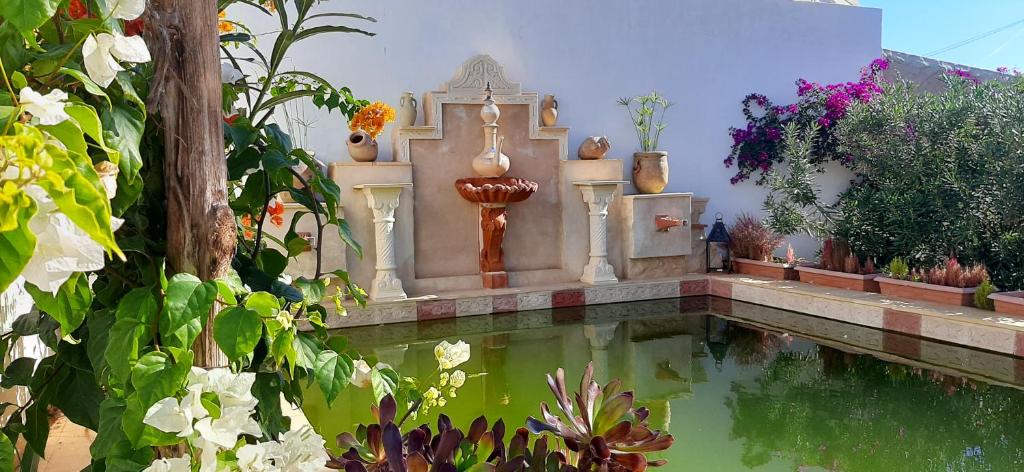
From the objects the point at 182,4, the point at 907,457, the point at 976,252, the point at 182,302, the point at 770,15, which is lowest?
the point at 907,457

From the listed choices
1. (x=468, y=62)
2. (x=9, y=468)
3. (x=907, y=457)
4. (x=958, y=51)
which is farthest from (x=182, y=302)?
(x=958, y=51)

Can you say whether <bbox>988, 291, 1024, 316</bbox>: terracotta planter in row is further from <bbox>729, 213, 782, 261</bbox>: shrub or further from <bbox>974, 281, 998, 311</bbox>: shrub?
<bbox>729, 213, 782, 261</bbox>: shrub

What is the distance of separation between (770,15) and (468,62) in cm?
356

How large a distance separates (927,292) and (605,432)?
510 centimetres

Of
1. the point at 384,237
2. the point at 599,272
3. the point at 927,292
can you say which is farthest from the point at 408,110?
the point at 927,292

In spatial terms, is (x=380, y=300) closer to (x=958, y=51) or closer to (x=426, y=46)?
(x=426, y=46)

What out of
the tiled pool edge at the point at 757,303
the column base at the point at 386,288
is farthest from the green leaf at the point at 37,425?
the column base at the point at 386,288

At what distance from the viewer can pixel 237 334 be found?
2.68 ft

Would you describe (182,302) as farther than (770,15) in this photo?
No

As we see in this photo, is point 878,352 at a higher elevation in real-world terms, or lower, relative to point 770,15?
lower

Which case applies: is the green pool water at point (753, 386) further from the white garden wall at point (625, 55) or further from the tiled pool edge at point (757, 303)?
the white garden wall at point (625, 55)

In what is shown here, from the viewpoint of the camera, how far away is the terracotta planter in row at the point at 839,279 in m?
6.00

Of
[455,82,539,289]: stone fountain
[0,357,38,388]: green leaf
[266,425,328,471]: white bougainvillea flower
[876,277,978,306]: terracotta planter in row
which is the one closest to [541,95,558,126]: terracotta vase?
[455,82,539,289]: stone fountain

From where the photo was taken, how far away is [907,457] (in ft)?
9.40
